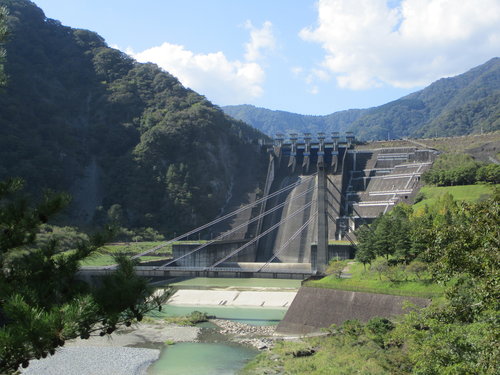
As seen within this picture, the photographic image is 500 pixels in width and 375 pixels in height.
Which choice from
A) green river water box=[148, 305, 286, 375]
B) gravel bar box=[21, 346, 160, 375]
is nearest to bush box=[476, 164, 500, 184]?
green river water box=[148, 305, 286, 375]

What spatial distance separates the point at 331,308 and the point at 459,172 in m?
23.0

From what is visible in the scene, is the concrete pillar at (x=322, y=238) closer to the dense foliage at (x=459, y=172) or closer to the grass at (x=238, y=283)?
the grass at (x=238, y=283)

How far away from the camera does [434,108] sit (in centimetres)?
17638

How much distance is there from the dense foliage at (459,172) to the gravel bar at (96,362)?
94.5 feet

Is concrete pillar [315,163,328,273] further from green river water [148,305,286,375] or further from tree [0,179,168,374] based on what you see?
tree [0,179,168,374]

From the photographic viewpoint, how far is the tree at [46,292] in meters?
3.82

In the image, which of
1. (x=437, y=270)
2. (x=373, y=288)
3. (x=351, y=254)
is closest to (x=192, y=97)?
(x=351, y=254)

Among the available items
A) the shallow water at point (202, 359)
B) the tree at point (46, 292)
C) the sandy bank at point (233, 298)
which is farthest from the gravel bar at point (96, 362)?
the tree at point (46, 292)

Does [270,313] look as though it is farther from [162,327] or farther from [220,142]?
[220,142]

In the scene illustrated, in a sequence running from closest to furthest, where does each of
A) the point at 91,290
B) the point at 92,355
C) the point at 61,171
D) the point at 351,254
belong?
the point at 91,290 → the point at 92,355 → the point at 351,254 → the point at 61,171

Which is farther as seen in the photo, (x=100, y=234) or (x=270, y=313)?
(x=270, y=313)

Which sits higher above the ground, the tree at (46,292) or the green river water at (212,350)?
the tree at (46,292)

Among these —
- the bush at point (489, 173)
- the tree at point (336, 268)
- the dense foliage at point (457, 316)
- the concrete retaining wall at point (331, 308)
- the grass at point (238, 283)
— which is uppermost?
the bush at point (489, 173)

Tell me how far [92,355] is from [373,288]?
12.4 m
